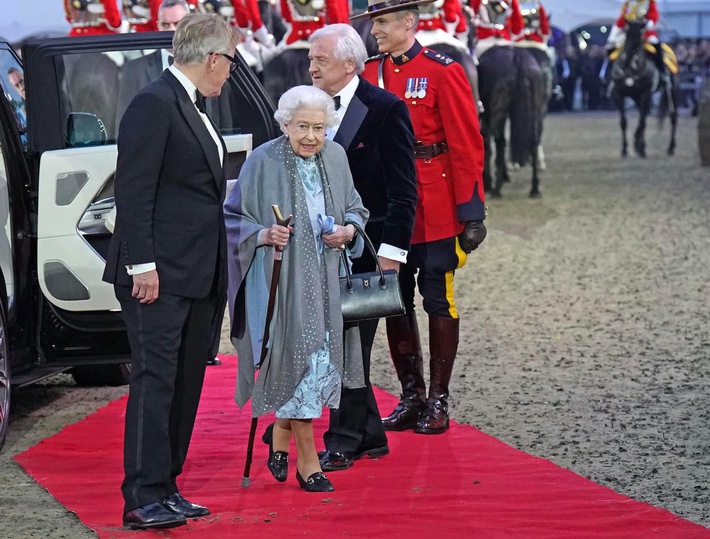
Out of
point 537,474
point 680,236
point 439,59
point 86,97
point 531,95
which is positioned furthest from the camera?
point 531,95

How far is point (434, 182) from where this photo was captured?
19.6 ft

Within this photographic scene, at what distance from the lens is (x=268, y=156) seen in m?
4.97


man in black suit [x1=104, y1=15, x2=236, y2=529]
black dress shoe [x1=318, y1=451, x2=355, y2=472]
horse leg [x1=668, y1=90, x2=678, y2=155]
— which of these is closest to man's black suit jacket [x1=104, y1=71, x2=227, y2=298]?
man in black suit [x1=104, y1=15, x2=236, y2=529]

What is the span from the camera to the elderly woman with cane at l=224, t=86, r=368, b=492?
16.2 ft

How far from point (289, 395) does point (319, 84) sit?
118cm

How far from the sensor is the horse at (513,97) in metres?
15.9

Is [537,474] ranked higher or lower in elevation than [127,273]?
lower

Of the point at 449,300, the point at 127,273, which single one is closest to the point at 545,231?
the point at 449,300

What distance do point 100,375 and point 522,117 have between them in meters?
9.63

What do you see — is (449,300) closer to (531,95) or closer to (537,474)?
(537,474)

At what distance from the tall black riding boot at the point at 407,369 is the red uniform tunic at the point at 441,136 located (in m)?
0.42

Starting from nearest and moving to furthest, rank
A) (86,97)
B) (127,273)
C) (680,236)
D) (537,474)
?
1. (127,273)
2. (537,474)
3. (86,97)
4. (680,236)

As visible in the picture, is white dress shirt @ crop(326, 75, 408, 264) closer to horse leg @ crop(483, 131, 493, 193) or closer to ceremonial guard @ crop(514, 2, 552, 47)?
horse leg @ crop(483, 131, 493, 193)

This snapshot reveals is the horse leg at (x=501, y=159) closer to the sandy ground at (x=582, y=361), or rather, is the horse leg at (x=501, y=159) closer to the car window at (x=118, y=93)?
the sandy ground at (x=582, y=361)
